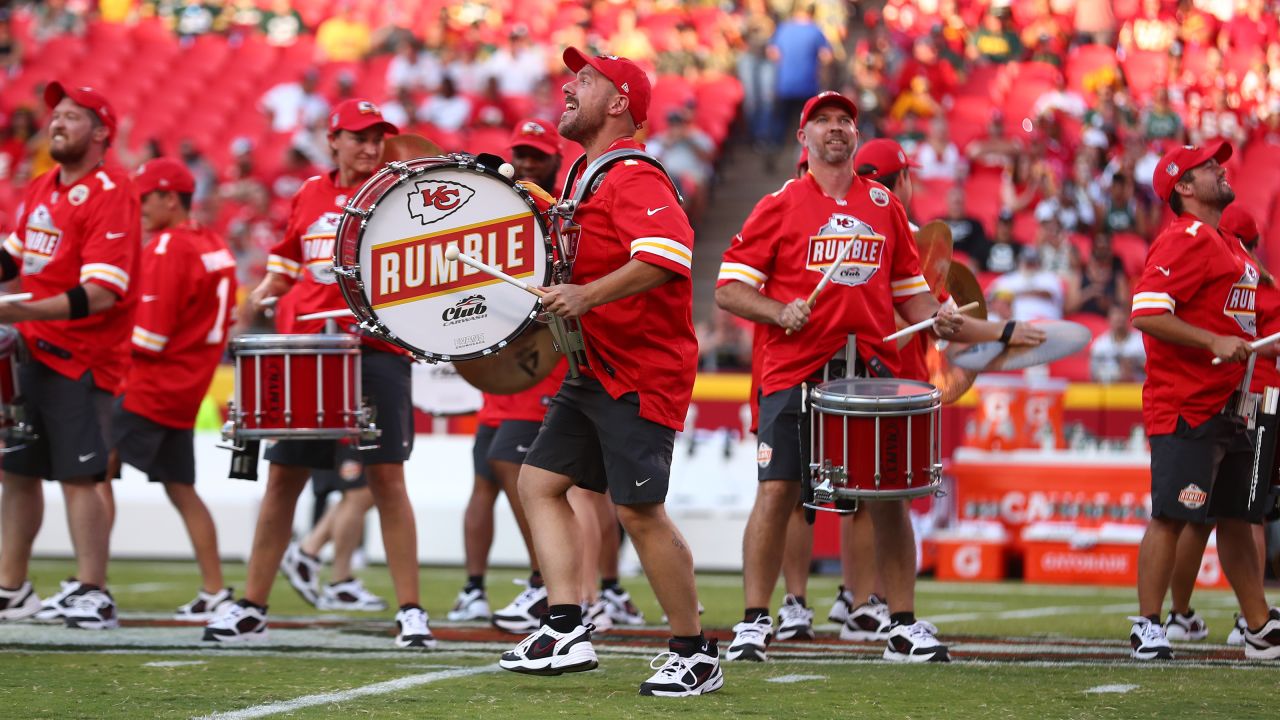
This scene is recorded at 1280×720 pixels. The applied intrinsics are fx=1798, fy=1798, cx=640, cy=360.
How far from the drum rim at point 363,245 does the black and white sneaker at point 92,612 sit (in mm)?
2799

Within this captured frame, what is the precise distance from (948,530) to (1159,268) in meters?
5.76

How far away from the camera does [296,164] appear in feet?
63.6

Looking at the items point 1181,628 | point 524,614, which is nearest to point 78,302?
point 524,614

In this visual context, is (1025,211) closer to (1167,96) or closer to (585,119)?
(1167,96)

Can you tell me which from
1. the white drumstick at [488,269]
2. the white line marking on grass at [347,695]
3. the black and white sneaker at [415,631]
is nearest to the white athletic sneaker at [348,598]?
the black and white sneaker at [415,631]

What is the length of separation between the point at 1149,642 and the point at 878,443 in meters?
1.51

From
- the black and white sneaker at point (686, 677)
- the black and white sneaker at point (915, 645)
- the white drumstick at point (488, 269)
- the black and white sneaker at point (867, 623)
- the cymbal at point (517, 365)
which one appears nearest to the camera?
the white drumstick at point (488, 269)

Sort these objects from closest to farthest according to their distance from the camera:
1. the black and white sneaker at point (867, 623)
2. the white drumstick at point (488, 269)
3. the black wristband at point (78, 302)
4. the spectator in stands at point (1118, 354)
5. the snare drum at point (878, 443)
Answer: the white drumstick at point (488, 269) → the snare drum at point (878, 443) → the black wristband at point (78, 302) → the black and white sneaker at point (867, 623) → the spectator in stands at point (1118, 354)

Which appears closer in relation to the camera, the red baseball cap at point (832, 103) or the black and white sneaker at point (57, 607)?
the red baseball cap at point (832, 103)

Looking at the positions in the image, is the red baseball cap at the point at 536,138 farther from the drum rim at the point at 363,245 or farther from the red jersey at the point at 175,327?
the drum rim at the point at 363,245

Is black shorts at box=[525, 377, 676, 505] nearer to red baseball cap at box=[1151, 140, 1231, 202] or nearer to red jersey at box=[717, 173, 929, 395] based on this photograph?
red jersey at box=[717, 173, 929, 395]

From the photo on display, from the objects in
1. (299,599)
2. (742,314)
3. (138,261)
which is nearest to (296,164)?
(299,599)

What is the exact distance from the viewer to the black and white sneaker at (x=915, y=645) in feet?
22.2

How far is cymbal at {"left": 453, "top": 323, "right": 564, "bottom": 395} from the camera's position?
6215mm
